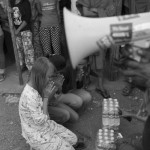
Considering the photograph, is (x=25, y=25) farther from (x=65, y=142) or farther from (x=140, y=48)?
(x=140, y=48)

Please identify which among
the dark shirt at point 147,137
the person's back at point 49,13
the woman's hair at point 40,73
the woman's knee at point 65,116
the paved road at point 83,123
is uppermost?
the person's back at point 49,13

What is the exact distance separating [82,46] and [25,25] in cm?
252

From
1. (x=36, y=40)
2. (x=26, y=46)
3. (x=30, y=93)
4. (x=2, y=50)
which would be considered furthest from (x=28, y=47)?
(x=30, y=93)

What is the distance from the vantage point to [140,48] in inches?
99.9

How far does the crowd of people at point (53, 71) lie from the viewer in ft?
10.8

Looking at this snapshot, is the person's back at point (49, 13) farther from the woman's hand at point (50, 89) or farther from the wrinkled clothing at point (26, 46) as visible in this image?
the woman's hand at point (50, 89)

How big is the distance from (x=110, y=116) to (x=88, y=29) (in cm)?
143

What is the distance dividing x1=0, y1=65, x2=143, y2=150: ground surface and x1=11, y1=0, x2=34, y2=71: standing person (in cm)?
51

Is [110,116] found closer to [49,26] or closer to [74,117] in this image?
[74,117]

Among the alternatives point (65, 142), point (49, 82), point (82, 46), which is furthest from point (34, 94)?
point (82, 46)

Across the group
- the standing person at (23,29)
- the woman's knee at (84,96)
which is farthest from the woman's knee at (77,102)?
the standing person at (23,29)

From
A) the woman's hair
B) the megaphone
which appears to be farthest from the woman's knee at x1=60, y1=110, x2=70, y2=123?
the megaphone

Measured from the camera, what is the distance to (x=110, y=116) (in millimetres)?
3693

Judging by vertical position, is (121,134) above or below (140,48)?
below
